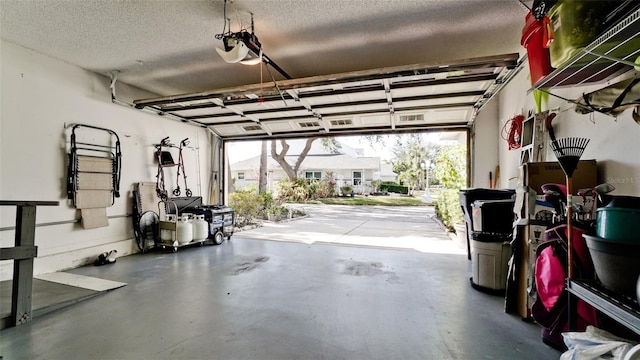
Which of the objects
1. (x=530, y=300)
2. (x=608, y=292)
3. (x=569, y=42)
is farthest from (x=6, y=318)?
(x=569, y=42)

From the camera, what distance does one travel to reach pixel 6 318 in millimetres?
2383

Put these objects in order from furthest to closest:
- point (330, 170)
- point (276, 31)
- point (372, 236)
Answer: point (330, 170) < point (372, 236) < point (276, 31)

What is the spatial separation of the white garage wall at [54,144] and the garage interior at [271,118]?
0.02 meters

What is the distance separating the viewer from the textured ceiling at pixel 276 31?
2801mm

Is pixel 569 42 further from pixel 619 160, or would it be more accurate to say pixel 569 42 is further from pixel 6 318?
pixel 6 318

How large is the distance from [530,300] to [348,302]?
171 centimetres

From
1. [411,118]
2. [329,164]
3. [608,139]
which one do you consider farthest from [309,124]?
[329,164]

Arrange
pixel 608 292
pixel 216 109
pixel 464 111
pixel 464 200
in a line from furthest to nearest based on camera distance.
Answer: pixel 216 109 < pixel 464 111 < pixel 464 200 < pixel 608 292

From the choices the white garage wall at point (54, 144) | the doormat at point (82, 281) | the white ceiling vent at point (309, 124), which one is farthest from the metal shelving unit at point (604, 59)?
the white garage wall at point (54, 144)

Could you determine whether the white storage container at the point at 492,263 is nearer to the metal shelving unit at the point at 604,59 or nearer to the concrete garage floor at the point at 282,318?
the concrete garage floor at the point at 282,318

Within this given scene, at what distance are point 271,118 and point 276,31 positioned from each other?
2.76 m

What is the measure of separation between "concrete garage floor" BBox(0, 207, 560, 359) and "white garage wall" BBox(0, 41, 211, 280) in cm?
57

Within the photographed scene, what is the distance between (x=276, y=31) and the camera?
327 cm

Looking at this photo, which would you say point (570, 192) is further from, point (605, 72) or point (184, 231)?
point (184, 231)
